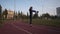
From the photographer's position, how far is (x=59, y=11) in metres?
36.8

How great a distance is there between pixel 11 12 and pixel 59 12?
6282 centimetres

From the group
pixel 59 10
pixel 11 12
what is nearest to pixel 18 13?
pixel 11 12

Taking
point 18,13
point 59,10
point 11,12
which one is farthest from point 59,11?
point 11,12

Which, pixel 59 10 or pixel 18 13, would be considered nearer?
pixel 59 10

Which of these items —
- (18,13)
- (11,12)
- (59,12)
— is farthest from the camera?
(11,12)

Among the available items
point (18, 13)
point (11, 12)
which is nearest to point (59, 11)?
point (18, 13)

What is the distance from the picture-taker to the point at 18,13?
3413 inches

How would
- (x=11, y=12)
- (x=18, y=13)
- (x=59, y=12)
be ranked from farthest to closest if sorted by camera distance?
1. (x=11, y=12)
2. (x=18, y=13)
3. (x=59, y=12)

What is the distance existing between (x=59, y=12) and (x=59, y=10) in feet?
5.64

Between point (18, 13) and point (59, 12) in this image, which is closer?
point (59, 12)

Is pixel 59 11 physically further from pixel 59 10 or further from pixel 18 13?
pixel 18 13

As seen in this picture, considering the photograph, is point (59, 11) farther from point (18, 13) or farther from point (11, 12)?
point (11, 12)

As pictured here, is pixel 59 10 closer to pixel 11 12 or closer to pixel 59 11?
pixel 59 11

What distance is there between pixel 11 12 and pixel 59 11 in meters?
61.8
